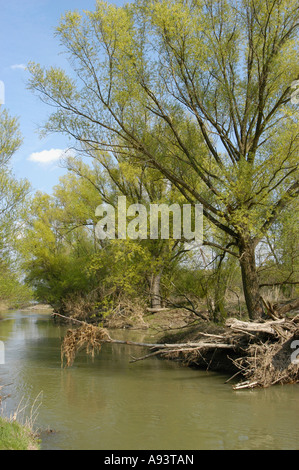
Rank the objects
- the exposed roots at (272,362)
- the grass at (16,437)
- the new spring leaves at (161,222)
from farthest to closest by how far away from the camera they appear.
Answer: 1. the new spring leaves at (161,222)
2. the exposed roots at (272,362)
3. the grass at (16,437)

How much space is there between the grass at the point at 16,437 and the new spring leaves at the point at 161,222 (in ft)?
29.1

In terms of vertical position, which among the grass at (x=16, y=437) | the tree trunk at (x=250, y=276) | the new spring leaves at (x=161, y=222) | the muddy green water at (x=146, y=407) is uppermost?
the new spring leaves at (x=161, y=222)

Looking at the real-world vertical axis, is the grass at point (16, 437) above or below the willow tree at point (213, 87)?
below

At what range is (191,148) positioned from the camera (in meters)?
14.8

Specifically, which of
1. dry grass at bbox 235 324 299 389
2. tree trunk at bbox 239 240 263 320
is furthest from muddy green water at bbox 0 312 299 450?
tree trunk at bbox 239 240 263 320

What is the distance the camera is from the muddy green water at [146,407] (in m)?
6.67

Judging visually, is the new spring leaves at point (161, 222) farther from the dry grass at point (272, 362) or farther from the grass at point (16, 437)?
the grass at point (16, 437)

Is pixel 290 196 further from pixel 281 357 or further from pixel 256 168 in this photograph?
pixel 281 357

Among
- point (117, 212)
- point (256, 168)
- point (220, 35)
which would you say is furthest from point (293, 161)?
point (117, 212)

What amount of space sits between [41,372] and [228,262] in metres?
7.43

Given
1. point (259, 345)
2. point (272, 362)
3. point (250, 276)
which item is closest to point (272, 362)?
point (272, 362)

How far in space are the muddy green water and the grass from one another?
0.31 m

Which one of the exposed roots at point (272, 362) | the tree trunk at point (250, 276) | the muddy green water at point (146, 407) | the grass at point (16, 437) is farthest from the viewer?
the tree trunk at point (250, 276)

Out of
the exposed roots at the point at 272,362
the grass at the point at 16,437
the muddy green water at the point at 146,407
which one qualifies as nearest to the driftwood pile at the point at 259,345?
the exposed roots at the point at 272,362
